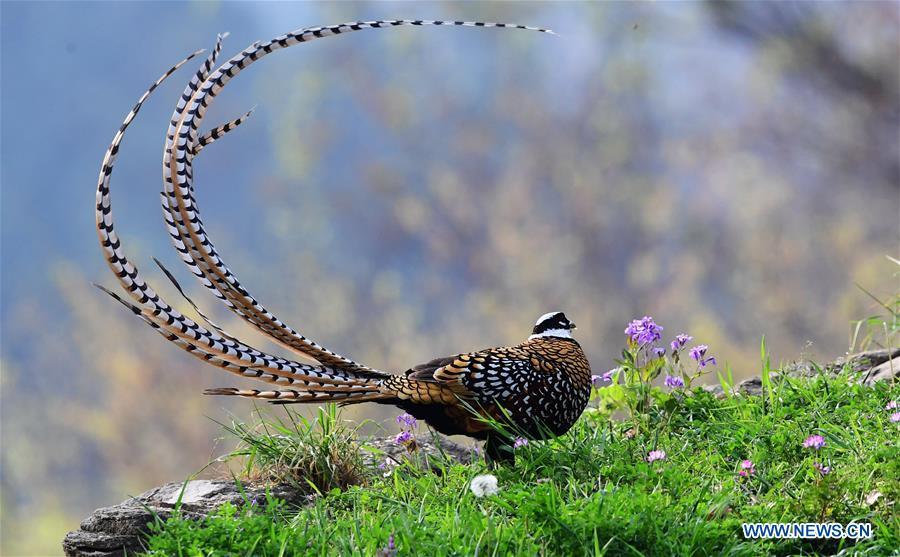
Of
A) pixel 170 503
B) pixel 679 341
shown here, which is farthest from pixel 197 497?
pixel 679 341

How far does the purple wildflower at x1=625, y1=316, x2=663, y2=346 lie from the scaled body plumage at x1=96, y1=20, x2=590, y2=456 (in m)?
0.50

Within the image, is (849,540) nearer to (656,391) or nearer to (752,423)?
(752,423)

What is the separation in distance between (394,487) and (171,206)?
6.20 ft

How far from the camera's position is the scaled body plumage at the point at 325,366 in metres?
4.87

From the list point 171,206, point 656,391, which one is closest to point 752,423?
point 656,391

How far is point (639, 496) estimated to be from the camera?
4008mm

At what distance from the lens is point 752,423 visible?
520 centimetres

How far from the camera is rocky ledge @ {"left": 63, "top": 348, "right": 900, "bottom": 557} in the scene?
4.60 m

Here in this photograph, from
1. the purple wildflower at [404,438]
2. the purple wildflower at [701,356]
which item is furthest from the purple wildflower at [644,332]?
the purple wildflower at [404,438]

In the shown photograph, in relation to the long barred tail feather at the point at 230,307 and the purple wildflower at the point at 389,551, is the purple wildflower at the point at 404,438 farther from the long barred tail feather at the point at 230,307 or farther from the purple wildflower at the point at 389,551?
the purple wildflower at the point at 389,551

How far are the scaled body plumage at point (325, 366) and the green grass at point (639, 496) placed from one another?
252mm

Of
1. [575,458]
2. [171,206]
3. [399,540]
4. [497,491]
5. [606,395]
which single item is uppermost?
[171,206]

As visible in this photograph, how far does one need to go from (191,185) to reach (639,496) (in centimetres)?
269

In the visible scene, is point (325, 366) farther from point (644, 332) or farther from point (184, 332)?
point (644, 332)
